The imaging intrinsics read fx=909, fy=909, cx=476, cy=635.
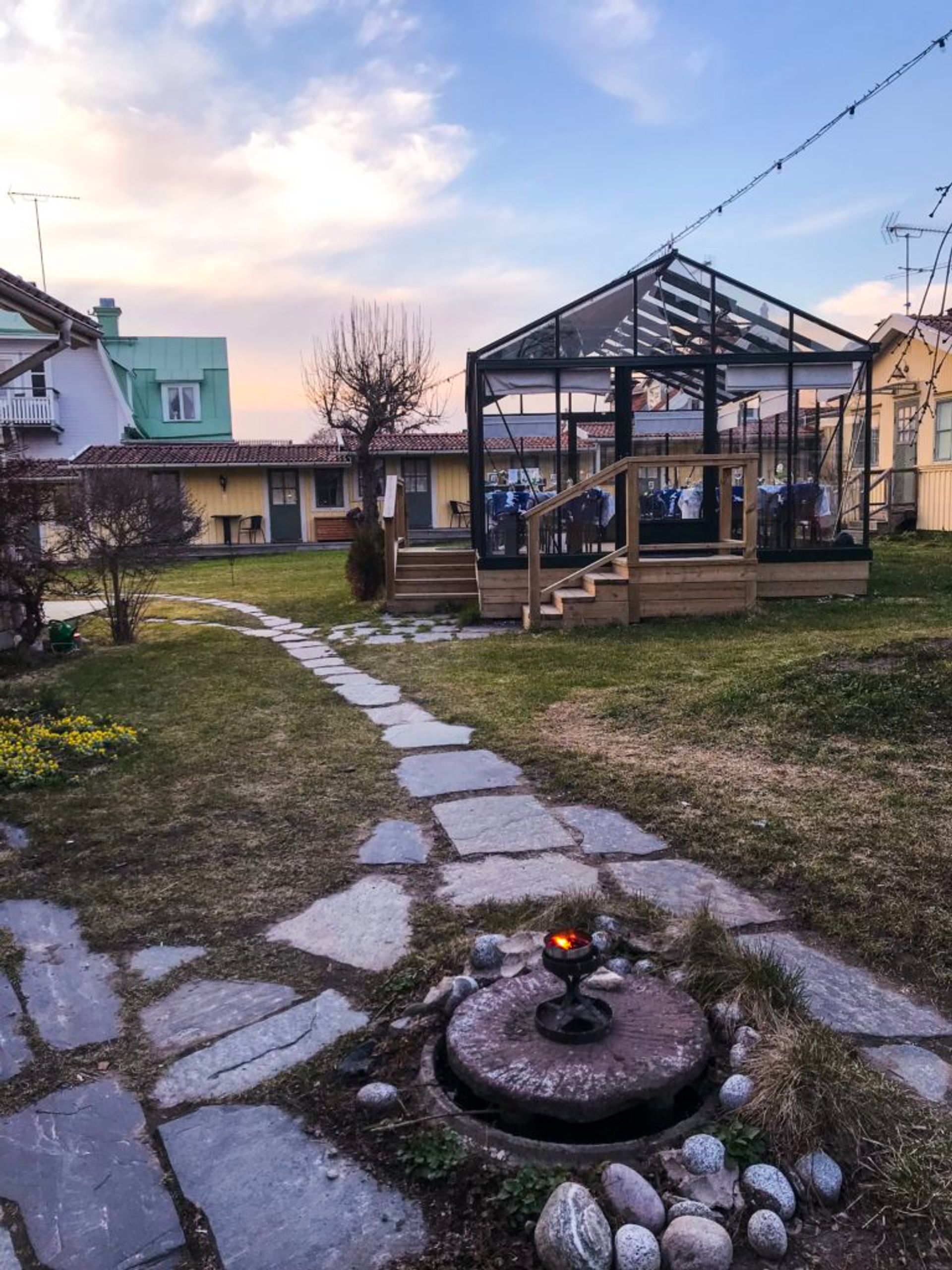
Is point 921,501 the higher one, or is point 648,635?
point 921,501

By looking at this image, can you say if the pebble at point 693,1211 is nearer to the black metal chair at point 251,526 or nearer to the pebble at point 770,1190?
the pebble at point 770,1190

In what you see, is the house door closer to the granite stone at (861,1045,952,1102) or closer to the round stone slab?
the granite stone at (861,1045,952,1102)

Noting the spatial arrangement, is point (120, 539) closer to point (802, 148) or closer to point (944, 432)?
point (802, 148)

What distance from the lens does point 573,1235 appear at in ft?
4.65

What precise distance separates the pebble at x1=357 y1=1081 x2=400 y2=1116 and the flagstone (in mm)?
1994

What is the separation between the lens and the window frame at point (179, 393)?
27109 mm

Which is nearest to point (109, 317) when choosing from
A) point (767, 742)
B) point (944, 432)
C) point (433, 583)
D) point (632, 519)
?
point (433, 583)

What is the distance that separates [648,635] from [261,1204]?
6.46m

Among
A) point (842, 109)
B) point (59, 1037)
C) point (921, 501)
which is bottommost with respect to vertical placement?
point (59, 1037)

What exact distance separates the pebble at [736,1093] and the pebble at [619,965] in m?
0.48

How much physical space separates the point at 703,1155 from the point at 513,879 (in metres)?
1.35

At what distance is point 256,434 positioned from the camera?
2903 centimetres

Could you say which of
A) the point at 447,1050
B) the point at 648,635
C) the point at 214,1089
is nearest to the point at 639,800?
the point at 447,1050

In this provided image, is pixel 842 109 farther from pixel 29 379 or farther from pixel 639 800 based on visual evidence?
pixel 29 379
